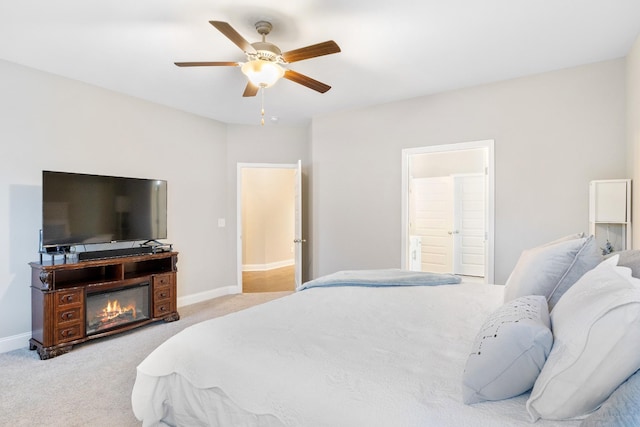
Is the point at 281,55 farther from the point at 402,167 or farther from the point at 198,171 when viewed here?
the point at 198,171

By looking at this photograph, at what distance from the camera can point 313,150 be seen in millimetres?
5020

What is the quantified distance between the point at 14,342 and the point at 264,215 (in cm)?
477

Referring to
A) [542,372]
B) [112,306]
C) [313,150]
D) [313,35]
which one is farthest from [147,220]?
[542,372]

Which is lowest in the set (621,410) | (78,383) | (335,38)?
(78,383)

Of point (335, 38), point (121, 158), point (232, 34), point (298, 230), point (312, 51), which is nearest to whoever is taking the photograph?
point (232, 34)

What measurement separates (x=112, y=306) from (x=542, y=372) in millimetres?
3711

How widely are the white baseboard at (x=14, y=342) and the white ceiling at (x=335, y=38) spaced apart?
2.51m

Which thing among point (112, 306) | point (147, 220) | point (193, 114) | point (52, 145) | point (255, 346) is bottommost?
point (112, 306)

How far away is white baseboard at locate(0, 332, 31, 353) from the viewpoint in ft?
10.1

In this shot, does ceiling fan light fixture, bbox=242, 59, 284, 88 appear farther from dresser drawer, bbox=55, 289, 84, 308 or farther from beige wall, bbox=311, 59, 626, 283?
dresser drawer, bbox=55, 289, 84, 308

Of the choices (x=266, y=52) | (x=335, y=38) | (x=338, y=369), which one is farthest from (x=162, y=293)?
(x=338, y=369)

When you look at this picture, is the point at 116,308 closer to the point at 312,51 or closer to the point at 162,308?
the point at 162,308

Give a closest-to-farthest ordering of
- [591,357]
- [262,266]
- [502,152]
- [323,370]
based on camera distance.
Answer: [591,357] < [323,370] < [502,152] < [262,266]

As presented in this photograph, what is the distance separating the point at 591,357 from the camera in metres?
0.88
